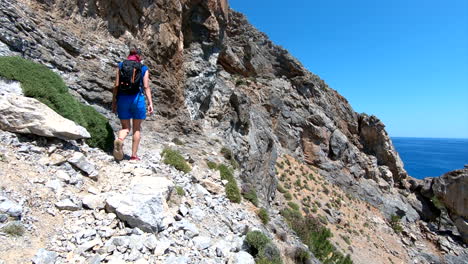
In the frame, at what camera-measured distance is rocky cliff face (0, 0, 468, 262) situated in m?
8.82

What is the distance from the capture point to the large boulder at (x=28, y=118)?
4449mm

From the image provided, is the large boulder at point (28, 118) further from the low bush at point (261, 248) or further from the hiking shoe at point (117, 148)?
the low bush at point (261, 248)

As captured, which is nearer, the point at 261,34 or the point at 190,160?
the point at 190,160

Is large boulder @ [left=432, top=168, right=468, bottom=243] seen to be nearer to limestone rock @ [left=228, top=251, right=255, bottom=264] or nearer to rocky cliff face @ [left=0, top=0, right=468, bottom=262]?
rocky cliff face @ [left=0, top=0, right=468, bottom=262]

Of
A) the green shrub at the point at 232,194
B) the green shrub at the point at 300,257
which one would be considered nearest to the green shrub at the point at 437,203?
the green shrub at the point at 300,257

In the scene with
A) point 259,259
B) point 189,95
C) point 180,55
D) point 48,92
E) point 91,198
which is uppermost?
point 180,55

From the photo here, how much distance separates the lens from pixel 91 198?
13.5 feet

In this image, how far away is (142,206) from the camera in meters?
4.08

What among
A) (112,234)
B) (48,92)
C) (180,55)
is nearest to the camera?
(112,234)

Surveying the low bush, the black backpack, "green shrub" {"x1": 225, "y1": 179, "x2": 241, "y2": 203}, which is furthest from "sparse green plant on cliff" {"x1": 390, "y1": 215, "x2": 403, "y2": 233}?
the black backpack

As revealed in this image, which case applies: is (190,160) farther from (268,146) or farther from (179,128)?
(268,146)

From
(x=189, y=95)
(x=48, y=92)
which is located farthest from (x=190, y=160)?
(x=189, y=95)

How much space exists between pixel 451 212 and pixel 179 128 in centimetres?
3700

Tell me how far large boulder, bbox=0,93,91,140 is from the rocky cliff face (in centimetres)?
344
